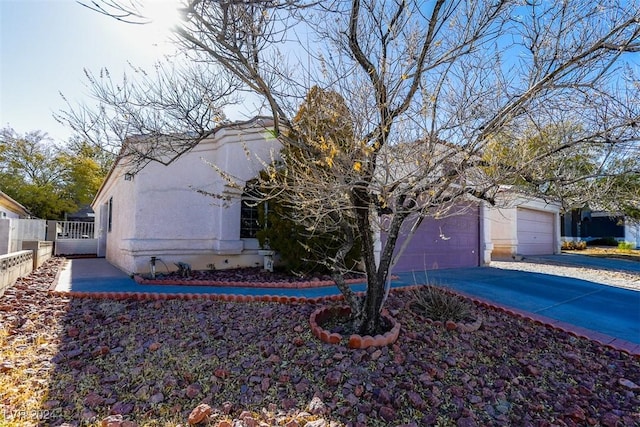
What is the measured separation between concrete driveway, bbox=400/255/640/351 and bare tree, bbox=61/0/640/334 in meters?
2.55

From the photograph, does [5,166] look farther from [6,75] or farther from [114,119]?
[114,119]

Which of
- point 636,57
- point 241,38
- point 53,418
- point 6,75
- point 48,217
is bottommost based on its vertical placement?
point 53,418

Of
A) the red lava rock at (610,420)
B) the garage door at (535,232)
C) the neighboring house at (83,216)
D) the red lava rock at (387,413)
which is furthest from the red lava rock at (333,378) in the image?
the neighboring house at (83,216)

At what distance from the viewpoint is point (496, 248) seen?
16734 millimetres

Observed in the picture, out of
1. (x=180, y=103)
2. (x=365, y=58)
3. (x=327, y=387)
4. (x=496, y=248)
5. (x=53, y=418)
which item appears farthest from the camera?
(x=496, y=248)

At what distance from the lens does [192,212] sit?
941 cm

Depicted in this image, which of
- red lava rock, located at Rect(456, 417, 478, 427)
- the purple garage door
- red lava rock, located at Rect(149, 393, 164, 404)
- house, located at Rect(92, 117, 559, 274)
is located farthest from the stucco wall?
red lava rock, located at Rect(149, 393, 164, 404)

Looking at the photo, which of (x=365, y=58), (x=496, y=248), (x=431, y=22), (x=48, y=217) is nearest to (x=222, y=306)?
(x=365, y=58)

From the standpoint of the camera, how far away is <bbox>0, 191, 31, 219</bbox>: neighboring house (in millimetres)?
16750

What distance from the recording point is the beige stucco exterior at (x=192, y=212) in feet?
28.9

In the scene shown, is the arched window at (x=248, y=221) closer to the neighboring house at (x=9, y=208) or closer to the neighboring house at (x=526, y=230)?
the neighboring house at (x=526, y=230)

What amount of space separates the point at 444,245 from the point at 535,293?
379cm

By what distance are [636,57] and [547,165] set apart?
1.83 meters

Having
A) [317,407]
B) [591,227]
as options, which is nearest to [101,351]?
[317,407]
